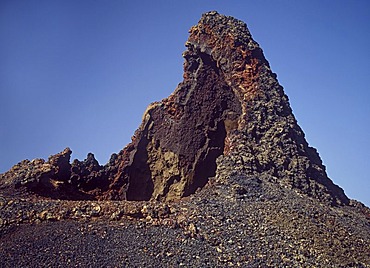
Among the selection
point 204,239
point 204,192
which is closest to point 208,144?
point 204,192

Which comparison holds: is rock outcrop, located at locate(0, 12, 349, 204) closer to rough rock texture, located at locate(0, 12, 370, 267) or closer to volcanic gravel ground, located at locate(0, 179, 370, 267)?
rough rock texture, located at locate(0, 12, 370, 267)

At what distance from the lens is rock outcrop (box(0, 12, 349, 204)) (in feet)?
89.6

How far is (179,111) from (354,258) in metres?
17.5

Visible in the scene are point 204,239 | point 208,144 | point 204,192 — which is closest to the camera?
point 204,239

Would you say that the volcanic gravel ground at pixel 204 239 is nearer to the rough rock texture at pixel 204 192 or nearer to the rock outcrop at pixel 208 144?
the rough rock texture at pixel 204 192

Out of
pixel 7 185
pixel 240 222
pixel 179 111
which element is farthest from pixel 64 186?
pixel 240 222

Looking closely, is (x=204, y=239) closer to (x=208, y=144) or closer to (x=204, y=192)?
(x=204, y=192)

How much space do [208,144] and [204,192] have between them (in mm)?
8892

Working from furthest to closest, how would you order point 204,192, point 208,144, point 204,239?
point 208,144
point 204,192
point 204,239

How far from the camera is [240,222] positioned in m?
21.3

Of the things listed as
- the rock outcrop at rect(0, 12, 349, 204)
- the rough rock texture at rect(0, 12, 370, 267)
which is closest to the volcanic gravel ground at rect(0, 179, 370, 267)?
the rough rock texture at rect(0, 12, 370, 267)

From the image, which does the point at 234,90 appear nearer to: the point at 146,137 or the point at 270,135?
the point at 270,135

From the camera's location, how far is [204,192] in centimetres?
2506

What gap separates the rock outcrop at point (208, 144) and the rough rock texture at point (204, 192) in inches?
3.0
